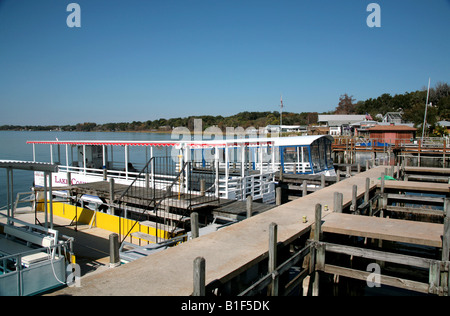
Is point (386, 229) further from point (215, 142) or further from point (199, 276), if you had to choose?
point (215, 142)

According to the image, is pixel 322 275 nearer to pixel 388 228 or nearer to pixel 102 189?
pixel 388 228

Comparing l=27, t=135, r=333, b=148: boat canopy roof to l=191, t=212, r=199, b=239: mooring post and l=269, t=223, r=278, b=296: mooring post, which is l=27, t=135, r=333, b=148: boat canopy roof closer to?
l=191, t=212, r=199, b=239: mooring post

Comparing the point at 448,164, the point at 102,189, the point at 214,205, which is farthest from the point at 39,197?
the point at 448,164

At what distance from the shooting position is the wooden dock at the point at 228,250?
17.3ft

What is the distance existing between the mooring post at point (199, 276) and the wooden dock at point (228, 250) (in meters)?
0.33

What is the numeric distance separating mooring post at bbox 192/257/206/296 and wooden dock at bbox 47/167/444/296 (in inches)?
13.0

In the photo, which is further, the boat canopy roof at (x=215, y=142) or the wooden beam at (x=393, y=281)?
the boat canopy roof at (x=215, y=142)

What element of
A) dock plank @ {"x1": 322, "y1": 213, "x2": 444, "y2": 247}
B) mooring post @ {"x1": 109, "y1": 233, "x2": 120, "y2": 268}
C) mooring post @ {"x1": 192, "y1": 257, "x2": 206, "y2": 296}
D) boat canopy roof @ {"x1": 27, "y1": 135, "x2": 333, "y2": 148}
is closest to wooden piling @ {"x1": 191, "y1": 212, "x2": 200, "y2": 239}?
mooring post @ {"x1": 109, "y1": 233, "x2": 120, "y2": 268}

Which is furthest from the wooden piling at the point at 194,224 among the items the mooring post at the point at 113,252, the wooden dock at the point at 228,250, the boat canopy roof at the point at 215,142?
the boat canopy roof at the point at 215,142

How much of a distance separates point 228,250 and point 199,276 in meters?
2.30

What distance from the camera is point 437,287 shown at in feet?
23.3

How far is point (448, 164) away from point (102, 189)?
129 feet

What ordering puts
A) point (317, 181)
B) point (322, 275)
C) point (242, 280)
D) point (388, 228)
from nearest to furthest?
point (242, 280) → point (388, 228) → point (322, 275) → point (317, 181)

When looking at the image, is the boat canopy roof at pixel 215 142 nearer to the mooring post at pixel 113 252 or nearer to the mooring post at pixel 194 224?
the mooring post at pixel 194 224
